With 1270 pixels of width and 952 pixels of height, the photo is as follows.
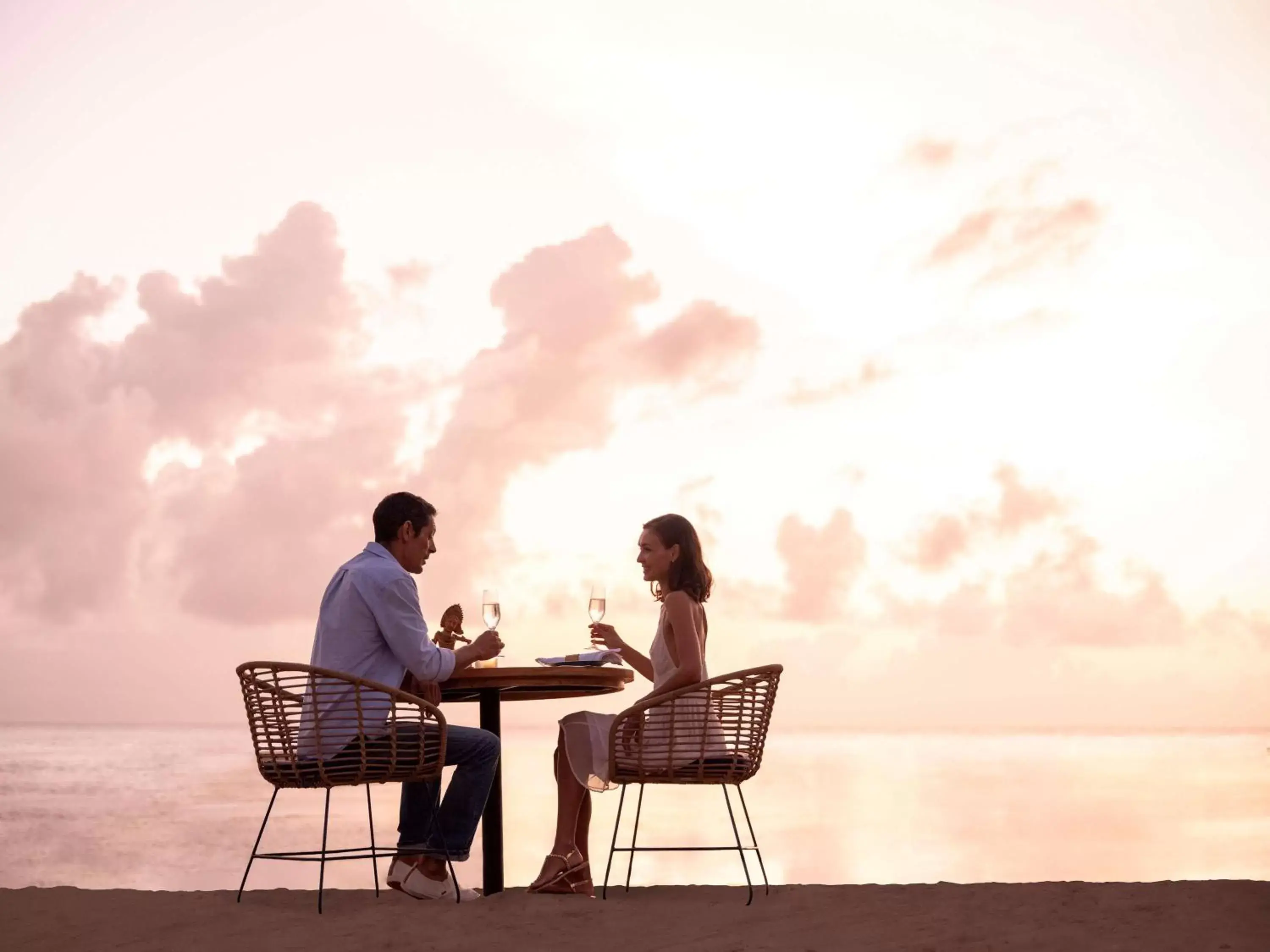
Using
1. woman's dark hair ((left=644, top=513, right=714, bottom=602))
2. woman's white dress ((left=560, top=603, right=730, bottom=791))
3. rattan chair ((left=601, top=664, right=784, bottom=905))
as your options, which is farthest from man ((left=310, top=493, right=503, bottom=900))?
woman's dark hair ((left=644, top=513, right=714, bottom=602))

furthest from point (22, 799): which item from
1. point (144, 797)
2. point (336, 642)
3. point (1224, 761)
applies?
point (1224, 761)

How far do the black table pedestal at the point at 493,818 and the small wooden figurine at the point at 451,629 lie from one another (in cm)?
26

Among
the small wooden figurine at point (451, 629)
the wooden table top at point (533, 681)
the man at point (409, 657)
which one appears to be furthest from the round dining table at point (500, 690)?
the small wooden figurine at point (451, 629)

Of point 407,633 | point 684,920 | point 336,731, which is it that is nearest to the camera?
point 684,920

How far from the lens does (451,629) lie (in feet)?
18.2

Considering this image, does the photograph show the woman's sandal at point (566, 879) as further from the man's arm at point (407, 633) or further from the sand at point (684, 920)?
the man's arm at point (407, 633)

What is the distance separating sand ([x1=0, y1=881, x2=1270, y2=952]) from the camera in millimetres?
4207

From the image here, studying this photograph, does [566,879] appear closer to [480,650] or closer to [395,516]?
[480,650]

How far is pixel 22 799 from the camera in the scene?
16.6 metres

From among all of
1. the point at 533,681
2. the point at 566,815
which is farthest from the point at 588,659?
the point at 566,815

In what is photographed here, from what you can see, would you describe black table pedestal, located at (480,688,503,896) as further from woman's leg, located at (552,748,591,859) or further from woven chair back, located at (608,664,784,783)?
woven chair back, located at (608,664,784,783)

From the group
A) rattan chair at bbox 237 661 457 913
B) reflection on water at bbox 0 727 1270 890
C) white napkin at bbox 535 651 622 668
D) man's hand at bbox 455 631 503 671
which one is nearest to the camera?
rattan chair at bbox 237 661 457 913

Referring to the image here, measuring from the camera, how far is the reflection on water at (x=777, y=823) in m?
10.5

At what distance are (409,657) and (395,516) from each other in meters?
0.59
